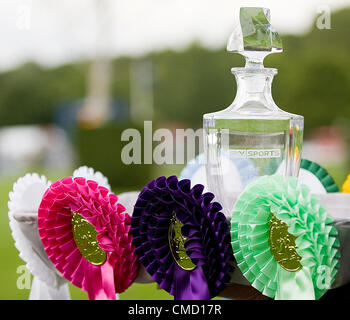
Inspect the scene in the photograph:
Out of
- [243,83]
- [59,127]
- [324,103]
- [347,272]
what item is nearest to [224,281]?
[347,272]

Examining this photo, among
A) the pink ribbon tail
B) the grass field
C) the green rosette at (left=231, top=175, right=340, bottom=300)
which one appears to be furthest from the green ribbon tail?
the grass field

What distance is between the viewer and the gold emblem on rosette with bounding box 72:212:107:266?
2.45 ft

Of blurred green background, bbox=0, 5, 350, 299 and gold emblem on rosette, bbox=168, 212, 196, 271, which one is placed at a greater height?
gold emblem on rosette, bbox=168, 212, 196, 271

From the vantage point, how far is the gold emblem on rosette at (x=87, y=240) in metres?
0.75

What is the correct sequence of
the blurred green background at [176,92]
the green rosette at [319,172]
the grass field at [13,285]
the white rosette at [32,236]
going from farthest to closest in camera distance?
the blurred green background at [176,92] → the grass field at [13,285] → the green rosette at [319,172] → the white rosette at [32,236]

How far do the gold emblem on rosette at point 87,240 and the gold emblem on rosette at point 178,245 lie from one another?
0.10m

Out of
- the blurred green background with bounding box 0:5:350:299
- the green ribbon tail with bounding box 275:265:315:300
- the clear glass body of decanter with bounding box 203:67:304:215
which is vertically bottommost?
the blurred green background with bounding box 0:5:350:299

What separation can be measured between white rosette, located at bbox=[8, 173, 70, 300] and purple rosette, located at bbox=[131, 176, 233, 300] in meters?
0.20

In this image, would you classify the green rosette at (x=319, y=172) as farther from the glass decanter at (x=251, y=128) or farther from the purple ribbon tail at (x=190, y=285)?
the purple ribbon tail at (x=190, y=285)

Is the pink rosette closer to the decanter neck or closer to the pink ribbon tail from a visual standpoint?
the pink ribbon tail

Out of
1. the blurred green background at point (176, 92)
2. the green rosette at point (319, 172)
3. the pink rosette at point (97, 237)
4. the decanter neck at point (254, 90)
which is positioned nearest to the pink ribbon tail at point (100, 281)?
the pink rosette at point (97, 237)

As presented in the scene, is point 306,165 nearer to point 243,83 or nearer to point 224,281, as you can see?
point 243,83
